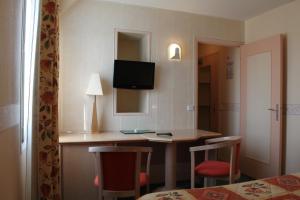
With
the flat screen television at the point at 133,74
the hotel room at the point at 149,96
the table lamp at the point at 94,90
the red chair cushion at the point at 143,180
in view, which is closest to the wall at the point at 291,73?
the hotel room at the point at 149,96

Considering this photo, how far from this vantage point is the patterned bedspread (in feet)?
4.39

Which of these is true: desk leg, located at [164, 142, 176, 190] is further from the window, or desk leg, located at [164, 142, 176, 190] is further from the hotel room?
the window

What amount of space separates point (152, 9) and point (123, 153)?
2.27 meters

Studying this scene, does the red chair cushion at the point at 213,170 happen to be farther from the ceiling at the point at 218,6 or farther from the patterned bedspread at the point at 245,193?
the ceiling at the point at 218,6

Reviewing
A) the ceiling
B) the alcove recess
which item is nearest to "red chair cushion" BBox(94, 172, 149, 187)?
the alcove recess

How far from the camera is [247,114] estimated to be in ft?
12.4

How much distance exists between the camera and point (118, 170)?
1950 mm

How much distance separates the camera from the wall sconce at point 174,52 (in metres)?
3.44

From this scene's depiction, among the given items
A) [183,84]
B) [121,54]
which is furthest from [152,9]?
[183,84]

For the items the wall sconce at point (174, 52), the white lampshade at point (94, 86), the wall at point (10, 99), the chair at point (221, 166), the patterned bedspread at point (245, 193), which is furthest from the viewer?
the wall sconce at point (174, 52)

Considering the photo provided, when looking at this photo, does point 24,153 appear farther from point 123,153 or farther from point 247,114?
point 247,114

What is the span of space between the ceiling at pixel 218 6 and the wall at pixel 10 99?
2072mm

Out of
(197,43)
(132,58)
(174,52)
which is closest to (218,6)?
(197,43)

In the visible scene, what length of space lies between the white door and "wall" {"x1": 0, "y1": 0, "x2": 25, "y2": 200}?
3.04 metres
